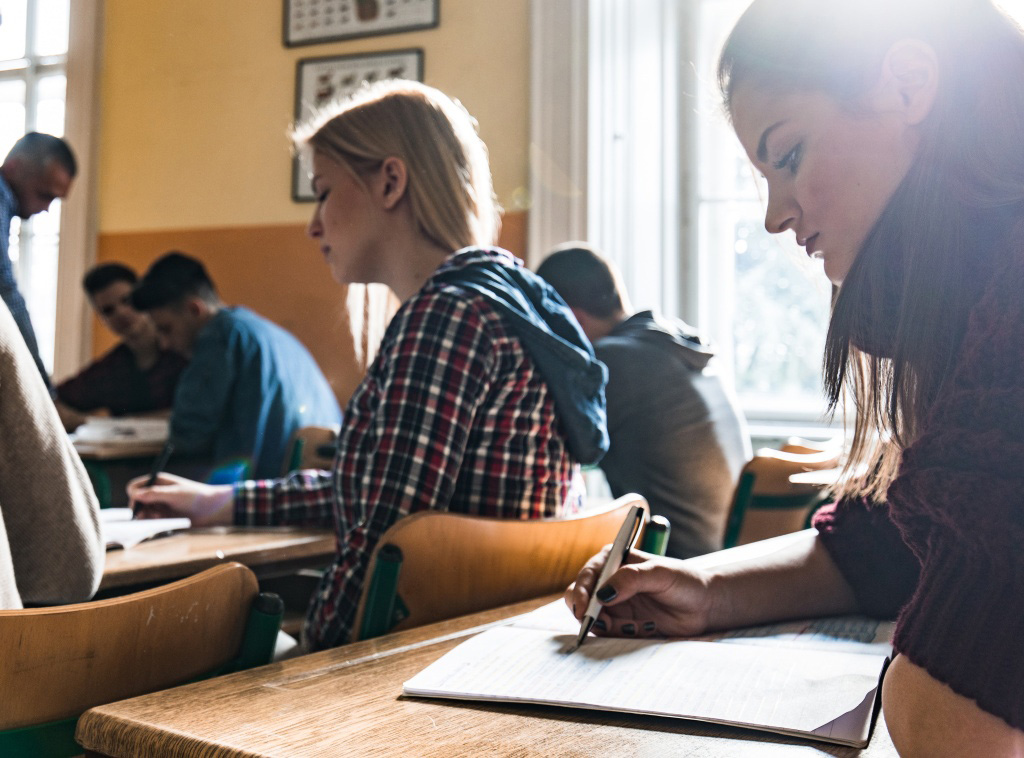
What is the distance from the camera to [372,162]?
1.67 metres

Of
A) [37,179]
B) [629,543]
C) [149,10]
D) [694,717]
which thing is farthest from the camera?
[149,10]

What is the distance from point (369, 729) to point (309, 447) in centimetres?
179

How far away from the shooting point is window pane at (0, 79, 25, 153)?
5109mm

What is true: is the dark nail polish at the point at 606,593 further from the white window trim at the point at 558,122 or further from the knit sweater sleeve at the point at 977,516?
the white window trim at the point at 558,122

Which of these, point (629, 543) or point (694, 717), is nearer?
point (694, 717)

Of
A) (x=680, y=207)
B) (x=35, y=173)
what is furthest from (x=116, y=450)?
(x=680, y=207)

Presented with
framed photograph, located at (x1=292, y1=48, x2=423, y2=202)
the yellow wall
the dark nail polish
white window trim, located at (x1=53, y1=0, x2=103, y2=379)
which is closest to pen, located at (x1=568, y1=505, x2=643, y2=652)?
the dark nail polish

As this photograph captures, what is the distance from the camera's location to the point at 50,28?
5.02m

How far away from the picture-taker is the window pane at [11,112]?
5109 mm

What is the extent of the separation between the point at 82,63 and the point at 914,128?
489 cm

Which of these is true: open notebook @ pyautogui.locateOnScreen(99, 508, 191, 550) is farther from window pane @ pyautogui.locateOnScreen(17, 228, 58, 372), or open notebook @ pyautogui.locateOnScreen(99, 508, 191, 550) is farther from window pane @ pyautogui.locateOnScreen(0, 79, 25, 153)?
window pane @ pyautogui.locateOnScreen(0, 79, 25, 153)

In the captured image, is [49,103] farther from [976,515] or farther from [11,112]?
[976,515]

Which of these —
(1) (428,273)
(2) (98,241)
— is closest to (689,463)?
(1) (428,273)

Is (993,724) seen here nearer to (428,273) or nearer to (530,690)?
(530,690)
